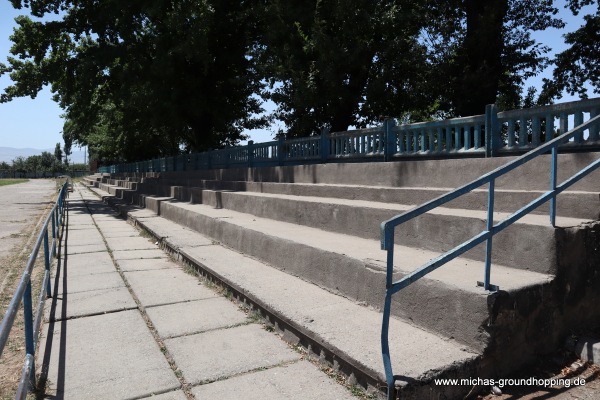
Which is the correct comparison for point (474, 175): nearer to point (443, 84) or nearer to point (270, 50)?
point (443, 84)

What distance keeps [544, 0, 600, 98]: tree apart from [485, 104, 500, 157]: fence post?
1547 centimetres

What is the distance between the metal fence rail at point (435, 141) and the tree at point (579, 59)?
10.9m

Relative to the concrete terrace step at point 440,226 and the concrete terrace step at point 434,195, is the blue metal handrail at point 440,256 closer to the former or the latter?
the concrete terrace step at point 440,226

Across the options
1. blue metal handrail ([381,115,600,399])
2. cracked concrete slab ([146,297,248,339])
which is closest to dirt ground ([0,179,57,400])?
cracked concrete slab ([146,297,248,339])

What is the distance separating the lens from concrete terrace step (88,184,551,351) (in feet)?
9.60

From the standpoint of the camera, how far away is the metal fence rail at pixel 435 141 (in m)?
5.17

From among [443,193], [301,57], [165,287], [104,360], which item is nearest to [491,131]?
[443,193]

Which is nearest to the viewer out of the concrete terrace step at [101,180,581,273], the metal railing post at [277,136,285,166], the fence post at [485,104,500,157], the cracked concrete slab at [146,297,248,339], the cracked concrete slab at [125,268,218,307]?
the concrete terrace step at [101,180,581,273]

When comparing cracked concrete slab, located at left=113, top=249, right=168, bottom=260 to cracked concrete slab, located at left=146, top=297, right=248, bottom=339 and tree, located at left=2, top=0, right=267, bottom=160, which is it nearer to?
cracked concrete slab, located at left=146, top=297, right=248, bottom=339

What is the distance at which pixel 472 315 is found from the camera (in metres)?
2.86

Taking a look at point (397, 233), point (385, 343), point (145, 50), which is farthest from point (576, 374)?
point (145, 50)

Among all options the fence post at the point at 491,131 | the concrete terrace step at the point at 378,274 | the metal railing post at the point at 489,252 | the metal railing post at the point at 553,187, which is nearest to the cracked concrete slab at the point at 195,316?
the concrete terrace step at the point at 378,274

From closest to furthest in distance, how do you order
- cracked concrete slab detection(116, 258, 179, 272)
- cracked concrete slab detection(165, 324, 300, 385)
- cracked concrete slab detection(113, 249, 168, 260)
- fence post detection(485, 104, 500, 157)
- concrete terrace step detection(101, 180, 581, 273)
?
cracked concrete slab detection(165, 324, 300, 385), concrete terrace step detection(101, 180, 581, 273), fence post detection(485, 104, 500, 157), cracked concrete slab detection(116, 258, 179, 272), cracked concrete slab detection(113, 249, 168, 260)

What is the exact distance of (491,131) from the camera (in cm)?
599
